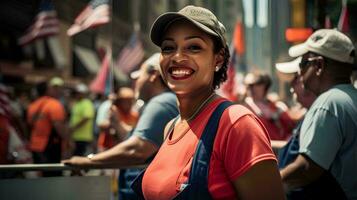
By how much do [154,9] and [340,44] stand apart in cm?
5725

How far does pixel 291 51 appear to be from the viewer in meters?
4.96

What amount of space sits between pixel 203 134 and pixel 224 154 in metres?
0.15

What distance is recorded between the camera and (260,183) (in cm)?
284

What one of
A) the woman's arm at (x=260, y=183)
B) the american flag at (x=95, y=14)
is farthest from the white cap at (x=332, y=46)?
the american flag at (x=95, y=14)

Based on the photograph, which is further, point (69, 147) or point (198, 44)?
point (69, 147)

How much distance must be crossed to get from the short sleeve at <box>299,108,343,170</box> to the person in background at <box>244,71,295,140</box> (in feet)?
15.7

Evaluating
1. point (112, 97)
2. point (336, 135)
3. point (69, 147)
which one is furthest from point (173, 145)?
point (69, 147)

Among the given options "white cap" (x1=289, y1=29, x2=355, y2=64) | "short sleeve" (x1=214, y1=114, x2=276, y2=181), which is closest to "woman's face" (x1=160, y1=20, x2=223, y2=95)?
"short sleeve" (x1=214, y1=114, x2=276, y2=181)

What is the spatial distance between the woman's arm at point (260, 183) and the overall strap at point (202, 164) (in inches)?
5.4

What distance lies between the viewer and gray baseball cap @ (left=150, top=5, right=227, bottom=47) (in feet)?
10.3

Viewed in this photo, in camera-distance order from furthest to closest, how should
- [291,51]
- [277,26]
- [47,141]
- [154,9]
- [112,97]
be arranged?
[154,9] → [277,26] → [47,141] → [112,97] → [291,51]

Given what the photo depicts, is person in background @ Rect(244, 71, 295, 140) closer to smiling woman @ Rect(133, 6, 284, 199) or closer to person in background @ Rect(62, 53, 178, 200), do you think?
person in background @ Rect(62, 53, 178, 200)

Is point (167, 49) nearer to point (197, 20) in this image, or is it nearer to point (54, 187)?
point (197, 20)

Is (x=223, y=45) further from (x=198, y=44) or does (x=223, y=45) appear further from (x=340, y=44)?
(x=340, y=44)
